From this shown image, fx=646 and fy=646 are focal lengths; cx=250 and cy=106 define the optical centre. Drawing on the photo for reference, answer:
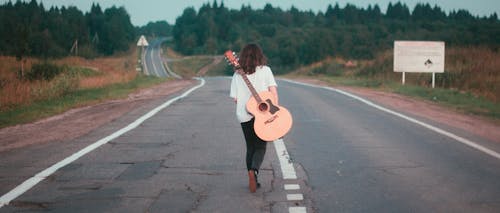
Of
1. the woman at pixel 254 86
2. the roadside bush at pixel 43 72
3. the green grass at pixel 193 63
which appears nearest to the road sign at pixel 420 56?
the roadside bush at pixel 43 72

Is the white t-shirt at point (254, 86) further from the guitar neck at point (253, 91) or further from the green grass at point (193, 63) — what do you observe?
the green grass at point (193, 63)

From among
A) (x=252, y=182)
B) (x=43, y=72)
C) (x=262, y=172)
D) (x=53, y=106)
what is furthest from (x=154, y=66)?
(x=252, y=182)

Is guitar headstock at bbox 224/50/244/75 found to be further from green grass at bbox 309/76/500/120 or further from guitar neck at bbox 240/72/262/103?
green grass at bbox 309/76/500/120

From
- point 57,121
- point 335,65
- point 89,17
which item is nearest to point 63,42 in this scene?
point 89,17

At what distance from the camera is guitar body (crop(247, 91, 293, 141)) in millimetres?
7051

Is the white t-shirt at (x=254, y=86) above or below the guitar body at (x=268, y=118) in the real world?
above

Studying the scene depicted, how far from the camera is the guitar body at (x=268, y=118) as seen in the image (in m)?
7.05

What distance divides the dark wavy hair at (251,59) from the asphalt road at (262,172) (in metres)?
1.36

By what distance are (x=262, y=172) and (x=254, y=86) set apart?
55.9 inches

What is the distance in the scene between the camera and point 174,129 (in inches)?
501

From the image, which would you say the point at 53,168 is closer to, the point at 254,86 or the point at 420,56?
the point at 254,86

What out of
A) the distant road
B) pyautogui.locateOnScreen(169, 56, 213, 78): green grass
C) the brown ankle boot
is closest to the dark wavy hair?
the brown ankle boot

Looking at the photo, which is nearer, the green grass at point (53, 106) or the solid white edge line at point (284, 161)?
the solid white edge line at point (284, 161)

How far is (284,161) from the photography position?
901cm
